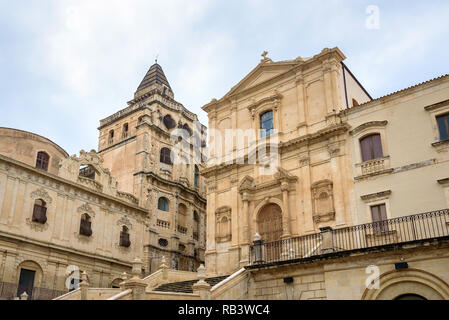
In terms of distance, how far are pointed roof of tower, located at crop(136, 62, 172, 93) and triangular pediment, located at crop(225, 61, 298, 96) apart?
19503mm

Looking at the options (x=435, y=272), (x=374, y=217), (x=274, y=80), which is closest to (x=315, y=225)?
(x=374, y=217)

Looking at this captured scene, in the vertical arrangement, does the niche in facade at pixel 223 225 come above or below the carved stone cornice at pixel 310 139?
below

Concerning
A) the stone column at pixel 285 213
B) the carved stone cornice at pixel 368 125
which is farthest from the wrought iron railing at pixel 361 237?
the carved stone cornice at pixel 368 125

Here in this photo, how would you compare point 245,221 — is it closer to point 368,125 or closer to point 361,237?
point 361,237

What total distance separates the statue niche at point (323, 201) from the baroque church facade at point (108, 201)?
32.0 ft

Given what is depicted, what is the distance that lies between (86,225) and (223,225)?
9.87 metres

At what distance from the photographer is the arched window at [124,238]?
32703mm

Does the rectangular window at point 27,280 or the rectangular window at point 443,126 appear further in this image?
the rectangular window at point 27,280

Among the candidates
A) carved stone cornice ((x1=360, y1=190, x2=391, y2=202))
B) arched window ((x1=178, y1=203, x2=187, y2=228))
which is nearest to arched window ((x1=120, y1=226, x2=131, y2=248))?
arched window ((x1=178, y1=203, x2=187, y2=228))

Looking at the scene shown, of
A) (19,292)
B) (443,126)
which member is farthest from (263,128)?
(19,292)

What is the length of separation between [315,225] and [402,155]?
5.15 metres

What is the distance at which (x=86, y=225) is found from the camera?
99.9ft

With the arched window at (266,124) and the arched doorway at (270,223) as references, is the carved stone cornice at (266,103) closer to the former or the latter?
the arched window at (266,124)
